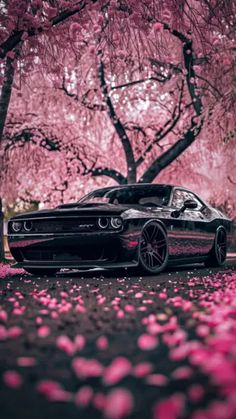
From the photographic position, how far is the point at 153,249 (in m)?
8.66

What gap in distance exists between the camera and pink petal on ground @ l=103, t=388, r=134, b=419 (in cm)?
235

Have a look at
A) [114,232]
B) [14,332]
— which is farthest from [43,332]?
[114,232]

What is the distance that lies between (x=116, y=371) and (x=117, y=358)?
15.1 inches

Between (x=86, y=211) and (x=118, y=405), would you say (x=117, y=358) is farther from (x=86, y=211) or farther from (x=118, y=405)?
(x=86, y=211)

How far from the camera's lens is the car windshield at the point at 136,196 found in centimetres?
952

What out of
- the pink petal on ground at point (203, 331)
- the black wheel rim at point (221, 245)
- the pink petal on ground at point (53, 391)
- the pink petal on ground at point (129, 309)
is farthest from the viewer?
the black wheel rim at point (221, 245)

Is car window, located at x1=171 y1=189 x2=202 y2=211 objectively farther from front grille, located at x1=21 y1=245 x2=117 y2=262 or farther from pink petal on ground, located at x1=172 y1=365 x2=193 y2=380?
pink petal on ground, located at x1=172 y1=365 x2=193 y2=380

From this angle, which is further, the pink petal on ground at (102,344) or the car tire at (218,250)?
the car tire at (218,250)

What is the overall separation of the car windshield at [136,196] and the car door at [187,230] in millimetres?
174

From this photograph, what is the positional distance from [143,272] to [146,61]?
11.4 metres

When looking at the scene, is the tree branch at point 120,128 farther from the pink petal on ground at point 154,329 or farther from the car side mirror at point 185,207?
the pink petal on ground at point 154,329

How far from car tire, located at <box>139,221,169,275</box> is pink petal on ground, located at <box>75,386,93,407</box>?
5659mm

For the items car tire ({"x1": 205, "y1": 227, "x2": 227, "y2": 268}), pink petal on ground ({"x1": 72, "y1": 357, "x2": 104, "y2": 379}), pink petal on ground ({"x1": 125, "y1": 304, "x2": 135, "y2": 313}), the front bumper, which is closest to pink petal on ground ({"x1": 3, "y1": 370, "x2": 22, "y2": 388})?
pink petal on ground ({"x1": 72, "y1": 357, "x2": 104, "y2": 379})

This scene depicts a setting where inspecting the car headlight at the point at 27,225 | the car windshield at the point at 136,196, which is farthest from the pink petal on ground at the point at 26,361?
the car windshield at the point at 136,196
